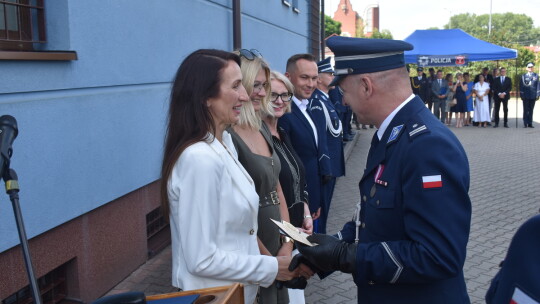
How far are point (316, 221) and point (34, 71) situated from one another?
2764mm

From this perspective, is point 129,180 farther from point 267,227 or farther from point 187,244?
point 187,244

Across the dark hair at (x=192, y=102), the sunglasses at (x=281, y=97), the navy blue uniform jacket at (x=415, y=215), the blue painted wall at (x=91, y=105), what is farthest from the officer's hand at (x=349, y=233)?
the blue painted wall at (x=91, y=105)

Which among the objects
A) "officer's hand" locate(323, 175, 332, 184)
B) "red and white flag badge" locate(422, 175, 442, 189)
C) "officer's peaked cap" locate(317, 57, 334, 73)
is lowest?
"officer's hand" locate(323, 175, 332, 184)

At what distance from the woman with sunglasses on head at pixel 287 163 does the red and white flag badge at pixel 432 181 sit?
1970 mm

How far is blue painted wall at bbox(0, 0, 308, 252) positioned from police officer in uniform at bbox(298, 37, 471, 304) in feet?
7.12

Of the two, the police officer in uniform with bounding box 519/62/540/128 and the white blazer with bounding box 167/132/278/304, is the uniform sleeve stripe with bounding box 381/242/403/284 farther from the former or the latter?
the police officer in uniform with bounding box 519/62/540/128

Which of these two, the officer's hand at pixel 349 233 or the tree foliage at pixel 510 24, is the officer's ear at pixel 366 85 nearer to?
the officer's hand at pixel 349 233

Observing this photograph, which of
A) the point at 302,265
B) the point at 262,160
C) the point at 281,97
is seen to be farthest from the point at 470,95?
the point at 302,265

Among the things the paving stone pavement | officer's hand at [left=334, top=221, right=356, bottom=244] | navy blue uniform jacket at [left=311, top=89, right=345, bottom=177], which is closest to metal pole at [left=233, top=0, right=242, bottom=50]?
navy blue uniform jacket at [left=311, top=89, right=345, bottom=177]

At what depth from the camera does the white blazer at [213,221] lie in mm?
2330

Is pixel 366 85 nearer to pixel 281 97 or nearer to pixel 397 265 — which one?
pixel 397 265

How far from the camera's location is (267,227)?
3322 mm

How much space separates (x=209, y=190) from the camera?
92.2 inches

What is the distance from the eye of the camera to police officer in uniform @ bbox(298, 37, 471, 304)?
1992 mm
